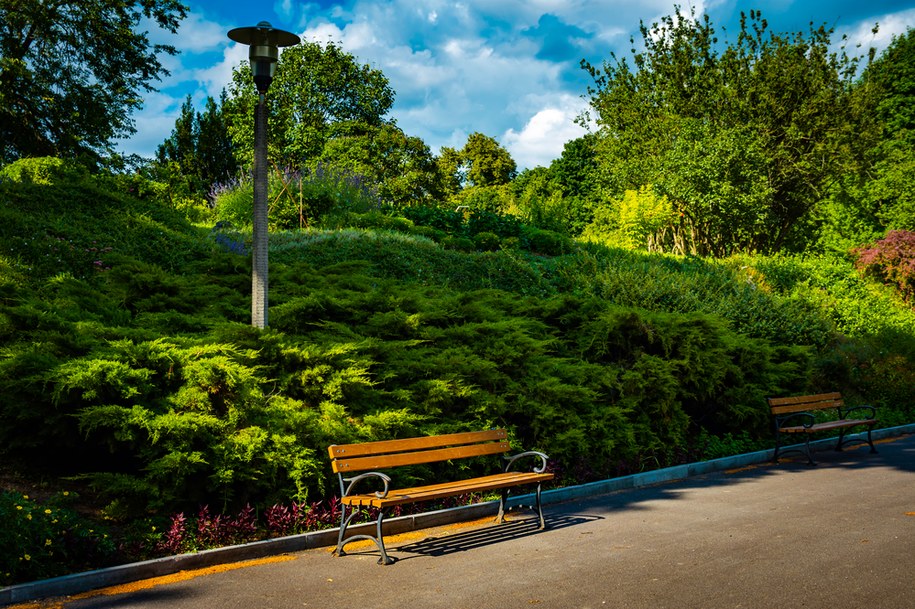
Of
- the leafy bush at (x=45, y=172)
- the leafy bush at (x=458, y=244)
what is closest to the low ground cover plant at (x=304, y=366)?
the leafy bush at (x=45, y=172)

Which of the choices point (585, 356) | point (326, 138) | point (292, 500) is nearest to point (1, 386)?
point (292, 500)

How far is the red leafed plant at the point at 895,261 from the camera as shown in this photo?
81.2 feet

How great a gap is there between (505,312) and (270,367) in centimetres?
437

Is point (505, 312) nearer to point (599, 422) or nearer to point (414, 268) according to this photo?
point (599, 422)

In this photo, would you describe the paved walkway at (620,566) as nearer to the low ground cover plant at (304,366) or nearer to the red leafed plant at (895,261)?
the low ground cover plant at (304,366)

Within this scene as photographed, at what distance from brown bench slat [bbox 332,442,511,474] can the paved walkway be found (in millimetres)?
667

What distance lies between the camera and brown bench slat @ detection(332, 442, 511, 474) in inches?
258

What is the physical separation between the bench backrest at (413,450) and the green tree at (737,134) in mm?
22207

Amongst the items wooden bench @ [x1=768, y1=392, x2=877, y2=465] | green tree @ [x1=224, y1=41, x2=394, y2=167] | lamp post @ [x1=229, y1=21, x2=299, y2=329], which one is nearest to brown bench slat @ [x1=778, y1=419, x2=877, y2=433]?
wooden bench @ [x1=768, y1=392, x2=877, y2=465]

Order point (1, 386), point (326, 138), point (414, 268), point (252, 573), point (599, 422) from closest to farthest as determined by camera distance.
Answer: point (252, 573)
point (1, 386)
point (599, 422)
point (414, 268)
point (326, 138)

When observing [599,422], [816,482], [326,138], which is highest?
[326,138]

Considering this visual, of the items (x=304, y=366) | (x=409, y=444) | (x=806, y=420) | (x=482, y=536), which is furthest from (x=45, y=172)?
(x=806, y=420)

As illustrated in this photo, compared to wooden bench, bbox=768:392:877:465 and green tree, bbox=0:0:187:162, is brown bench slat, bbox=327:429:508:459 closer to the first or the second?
wooden bench, bbox=768:392:877:465

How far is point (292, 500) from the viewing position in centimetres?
686
